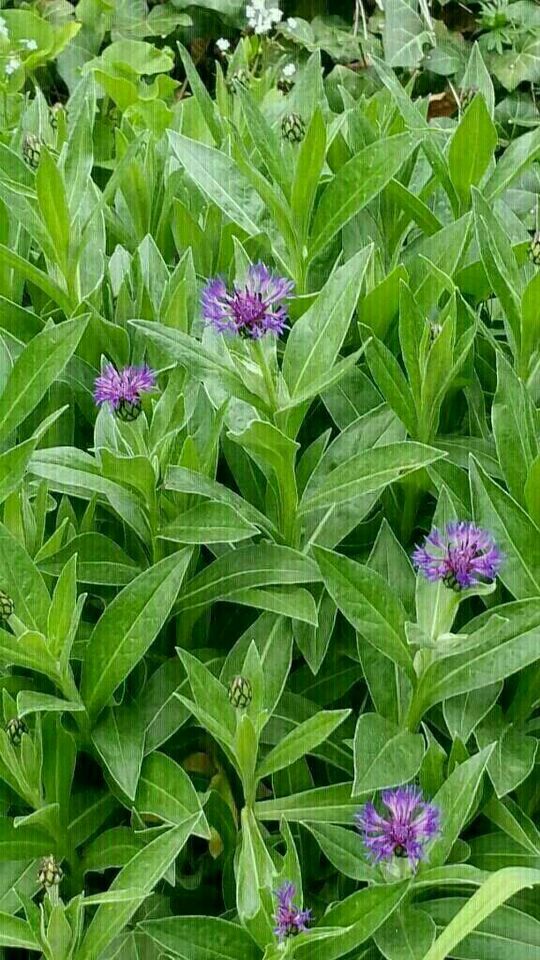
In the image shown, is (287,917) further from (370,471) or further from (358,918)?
(370,471)

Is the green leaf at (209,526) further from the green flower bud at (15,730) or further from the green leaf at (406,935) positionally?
the green leaf at (406,935)

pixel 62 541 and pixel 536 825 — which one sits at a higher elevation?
pixel 62 541

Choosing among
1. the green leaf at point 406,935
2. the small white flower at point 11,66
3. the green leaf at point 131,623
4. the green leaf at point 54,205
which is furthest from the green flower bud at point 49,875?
the small white flower at point 11,66

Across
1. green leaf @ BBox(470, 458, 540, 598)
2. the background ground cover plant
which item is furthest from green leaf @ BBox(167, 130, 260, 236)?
green leaf @ BBox(470, 458, 540, 598)

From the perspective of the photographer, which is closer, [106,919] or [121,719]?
[106,919]

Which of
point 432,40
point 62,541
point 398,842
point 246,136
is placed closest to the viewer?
point 398,842

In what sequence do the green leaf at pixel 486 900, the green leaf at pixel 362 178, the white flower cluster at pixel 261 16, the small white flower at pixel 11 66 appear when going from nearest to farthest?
1. the green leaf at pixel 486 900
2. the green leaf at pixel 362 178
3. the small white flower at pixel 11 66
4. the white flower cluster at pixel 261 16

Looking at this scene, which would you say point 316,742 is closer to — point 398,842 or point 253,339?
point 398,842

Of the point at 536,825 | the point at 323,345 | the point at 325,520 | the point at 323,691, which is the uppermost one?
the point at 323,345

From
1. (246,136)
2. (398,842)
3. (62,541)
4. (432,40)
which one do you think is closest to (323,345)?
(62,541)
